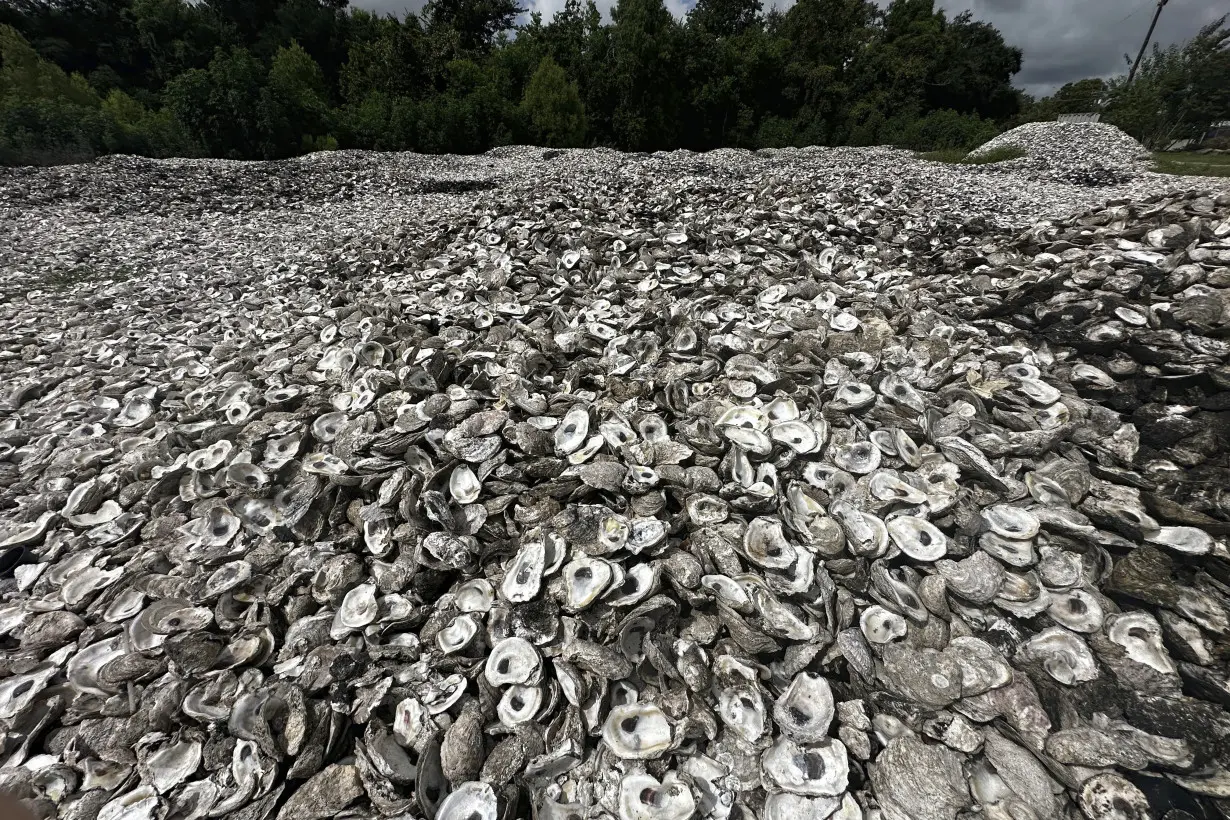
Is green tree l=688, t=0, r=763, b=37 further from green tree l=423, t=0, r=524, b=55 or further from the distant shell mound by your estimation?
the distant shell mound

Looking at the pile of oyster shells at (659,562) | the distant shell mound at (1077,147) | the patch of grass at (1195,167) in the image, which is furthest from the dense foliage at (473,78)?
the pile of oyster shells at (659,562)

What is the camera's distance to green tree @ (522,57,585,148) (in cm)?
2247

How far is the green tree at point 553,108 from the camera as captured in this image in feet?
73.7

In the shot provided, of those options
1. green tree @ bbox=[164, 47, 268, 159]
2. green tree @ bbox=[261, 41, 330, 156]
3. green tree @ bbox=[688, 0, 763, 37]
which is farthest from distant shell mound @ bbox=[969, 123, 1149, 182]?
green tree @ bbox=[164, 47, 268, 159]

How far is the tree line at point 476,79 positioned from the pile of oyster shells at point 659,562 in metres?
18.9

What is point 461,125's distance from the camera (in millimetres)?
21500

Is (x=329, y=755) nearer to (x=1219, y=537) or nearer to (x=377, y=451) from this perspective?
(x=377, y=451)

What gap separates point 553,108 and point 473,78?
203 inches

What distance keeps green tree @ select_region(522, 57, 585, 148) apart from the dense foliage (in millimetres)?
70

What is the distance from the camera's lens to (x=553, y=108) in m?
22.4

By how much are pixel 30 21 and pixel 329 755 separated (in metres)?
44.1

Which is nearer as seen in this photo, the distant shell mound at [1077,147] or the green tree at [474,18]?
the distant shell mound at [1077,147]

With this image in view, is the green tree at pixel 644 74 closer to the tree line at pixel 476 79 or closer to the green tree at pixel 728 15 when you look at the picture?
the tree line at pixel 476 79

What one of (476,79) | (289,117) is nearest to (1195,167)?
(476,79)
